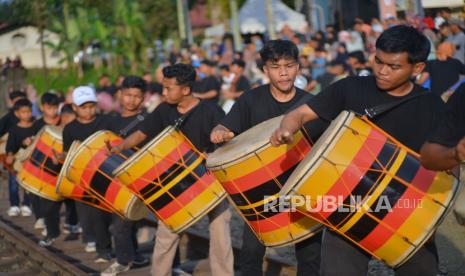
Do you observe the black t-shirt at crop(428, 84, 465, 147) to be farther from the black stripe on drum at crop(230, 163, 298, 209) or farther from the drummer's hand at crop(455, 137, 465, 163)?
the black stripe on drum at crop(230, 163, 298, 209)

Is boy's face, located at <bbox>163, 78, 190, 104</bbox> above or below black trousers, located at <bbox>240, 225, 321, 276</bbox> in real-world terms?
above

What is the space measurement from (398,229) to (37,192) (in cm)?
541

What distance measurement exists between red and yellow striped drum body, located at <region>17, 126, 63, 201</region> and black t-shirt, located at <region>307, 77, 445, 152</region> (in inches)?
180

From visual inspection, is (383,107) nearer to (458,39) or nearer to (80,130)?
(80,130)

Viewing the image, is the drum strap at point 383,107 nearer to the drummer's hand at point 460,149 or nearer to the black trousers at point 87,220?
the drummer's hand at point 460,149

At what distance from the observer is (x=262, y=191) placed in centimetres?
481

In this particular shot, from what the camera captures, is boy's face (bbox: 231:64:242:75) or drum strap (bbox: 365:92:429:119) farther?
boy's face (bbox: 231:64:242:75)

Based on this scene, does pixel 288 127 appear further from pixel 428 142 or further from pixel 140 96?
pixel 140 96

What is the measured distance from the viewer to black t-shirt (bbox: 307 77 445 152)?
430 centimetres

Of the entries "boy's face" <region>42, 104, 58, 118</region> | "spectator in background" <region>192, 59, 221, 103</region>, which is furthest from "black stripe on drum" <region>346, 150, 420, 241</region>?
"spectator in background" <region>192, 59, 221, 103</region>

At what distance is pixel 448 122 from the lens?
3.68 meters

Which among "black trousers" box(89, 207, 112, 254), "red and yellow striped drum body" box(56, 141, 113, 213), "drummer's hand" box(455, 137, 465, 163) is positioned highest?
"drummer's hand" box(455, 137, 465, 163)

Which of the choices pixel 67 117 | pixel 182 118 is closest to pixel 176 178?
pixel 182 118

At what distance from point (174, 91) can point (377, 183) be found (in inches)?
111
